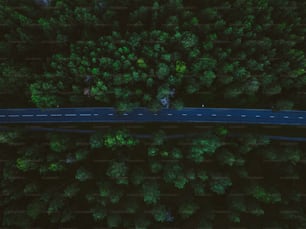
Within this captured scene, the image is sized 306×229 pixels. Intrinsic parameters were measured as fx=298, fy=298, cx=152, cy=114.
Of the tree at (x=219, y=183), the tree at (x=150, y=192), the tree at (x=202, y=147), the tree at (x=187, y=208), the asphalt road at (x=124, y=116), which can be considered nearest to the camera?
the tree at (x=150, y=192)

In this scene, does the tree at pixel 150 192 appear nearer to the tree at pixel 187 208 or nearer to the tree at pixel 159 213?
the tree at pixel 159 213

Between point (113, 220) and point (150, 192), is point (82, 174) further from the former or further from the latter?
point (150, 192)

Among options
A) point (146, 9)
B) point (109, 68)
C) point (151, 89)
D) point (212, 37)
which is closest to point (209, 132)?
point (151, 89)

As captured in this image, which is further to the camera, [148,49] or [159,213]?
[159,213]

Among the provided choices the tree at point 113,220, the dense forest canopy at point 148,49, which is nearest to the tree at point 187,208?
the tree at point 113,220

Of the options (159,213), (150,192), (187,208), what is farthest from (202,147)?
(159,213)

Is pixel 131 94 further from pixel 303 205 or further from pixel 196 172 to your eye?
pixel 303 205
